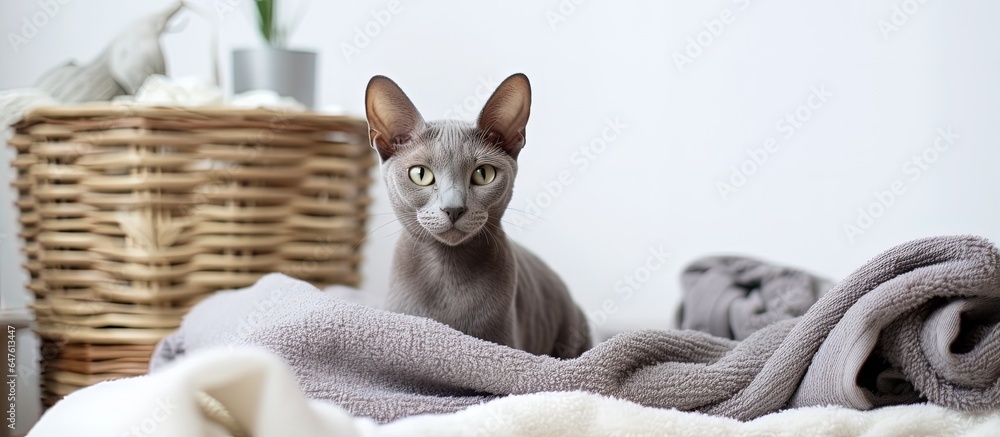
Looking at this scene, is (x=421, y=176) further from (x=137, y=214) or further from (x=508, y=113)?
(x=137, y=214)

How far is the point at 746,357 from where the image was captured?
0.68 m

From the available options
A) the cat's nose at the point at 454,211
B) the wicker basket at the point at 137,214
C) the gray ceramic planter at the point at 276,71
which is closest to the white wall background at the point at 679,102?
the gray ceramic planter at the point at 276,71

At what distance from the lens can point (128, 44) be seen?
1297 mm

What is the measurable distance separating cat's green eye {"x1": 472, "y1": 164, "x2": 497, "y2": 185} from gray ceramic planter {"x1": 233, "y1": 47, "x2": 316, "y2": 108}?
2.51ft

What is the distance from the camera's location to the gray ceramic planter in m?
1.39

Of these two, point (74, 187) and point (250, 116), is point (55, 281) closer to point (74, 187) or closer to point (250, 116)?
point (74, 187)

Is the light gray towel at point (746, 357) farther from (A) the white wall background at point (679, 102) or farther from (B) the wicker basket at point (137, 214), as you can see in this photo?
(A) the white wall background at point (679, 102)

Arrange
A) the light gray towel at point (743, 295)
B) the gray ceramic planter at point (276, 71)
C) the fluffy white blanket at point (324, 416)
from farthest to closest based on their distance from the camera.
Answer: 1. the gray ceramic planter at point (276, 71)
2. the light gray towel at point (743, 295)
3. the fluffy white blanket at point (324, 416)

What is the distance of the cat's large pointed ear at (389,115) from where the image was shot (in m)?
0.76

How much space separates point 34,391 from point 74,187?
1.54 ft

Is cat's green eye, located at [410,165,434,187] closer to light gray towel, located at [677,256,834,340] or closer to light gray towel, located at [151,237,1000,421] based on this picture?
light gray towel, located at [151,237,1000,421]

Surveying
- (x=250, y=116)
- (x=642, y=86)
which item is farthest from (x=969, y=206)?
(x=250, y=116)

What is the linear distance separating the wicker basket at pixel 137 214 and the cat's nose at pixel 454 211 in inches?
22.4

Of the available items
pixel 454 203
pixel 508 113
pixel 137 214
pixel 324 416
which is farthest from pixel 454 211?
pixel 137 214
